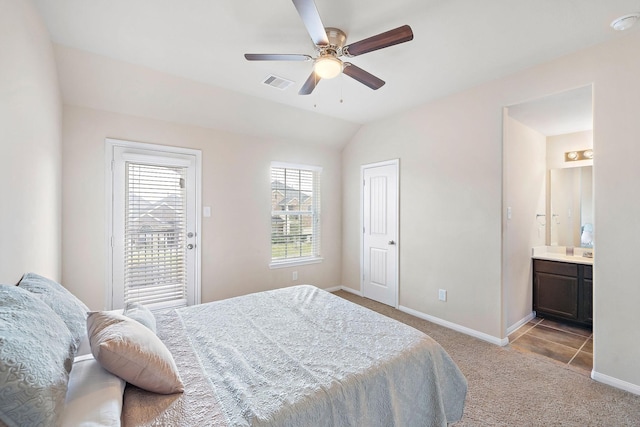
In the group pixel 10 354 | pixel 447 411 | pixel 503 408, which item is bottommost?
pixel 503 408

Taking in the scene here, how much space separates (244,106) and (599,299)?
13.0ft

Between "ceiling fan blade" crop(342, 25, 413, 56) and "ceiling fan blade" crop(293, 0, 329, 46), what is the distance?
21 centimetres

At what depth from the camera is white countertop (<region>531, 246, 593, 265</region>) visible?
10.8ft

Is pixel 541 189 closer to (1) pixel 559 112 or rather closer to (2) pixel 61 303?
(1) pixel 559 112

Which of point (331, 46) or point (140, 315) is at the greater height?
point (331, 46)

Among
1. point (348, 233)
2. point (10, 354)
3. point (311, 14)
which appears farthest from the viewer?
point (348, 233)

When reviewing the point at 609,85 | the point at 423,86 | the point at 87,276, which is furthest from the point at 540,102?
the point at 87,276

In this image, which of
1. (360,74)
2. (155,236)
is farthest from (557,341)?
(155,236)

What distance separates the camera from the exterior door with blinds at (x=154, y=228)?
309cm

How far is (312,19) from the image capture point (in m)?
1.63

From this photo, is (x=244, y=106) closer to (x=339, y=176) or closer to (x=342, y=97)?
(x=342, y=97)

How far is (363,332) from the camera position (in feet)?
5.80

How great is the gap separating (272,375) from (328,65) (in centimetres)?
197

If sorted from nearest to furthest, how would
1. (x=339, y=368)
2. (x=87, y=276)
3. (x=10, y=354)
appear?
1. (x=10, y=354)
2. (x=339, y=368)
3. (x=87, y=276)
